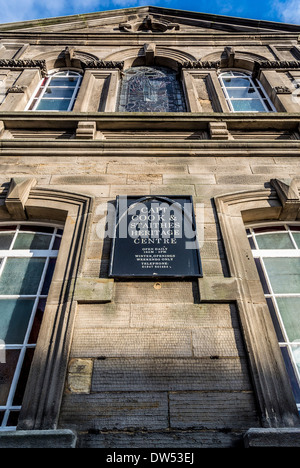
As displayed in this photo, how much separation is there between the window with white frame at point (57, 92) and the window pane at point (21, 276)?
5.07 meters

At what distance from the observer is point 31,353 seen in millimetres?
3736

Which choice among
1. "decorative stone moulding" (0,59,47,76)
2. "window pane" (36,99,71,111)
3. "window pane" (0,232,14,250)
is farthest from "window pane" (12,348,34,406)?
"decorative stone moulding" (0,59,47,76)

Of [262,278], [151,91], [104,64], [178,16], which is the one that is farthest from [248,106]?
[178,16]

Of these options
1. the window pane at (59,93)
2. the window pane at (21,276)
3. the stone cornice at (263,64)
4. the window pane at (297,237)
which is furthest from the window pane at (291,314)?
the stone cornice at (263,64)

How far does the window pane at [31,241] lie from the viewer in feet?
15.9

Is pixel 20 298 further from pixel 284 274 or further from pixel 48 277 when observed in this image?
pixel 284 274

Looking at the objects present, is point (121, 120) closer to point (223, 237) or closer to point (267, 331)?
point (223, 237)

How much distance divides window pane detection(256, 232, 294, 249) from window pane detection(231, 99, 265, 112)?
4.66 metres

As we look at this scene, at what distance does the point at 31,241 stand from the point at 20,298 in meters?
1.06

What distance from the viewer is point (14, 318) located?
4.03m

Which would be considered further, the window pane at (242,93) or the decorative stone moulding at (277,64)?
the decorative stone moulding at (277,64)

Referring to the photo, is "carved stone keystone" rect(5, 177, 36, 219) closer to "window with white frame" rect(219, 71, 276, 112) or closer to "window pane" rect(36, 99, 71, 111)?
"window pane" rect(36, 99, 71, 111)

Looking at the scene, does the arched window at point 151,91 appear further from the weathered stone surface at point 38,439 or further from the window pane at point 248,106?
the weathered stone surface at point 38,439
